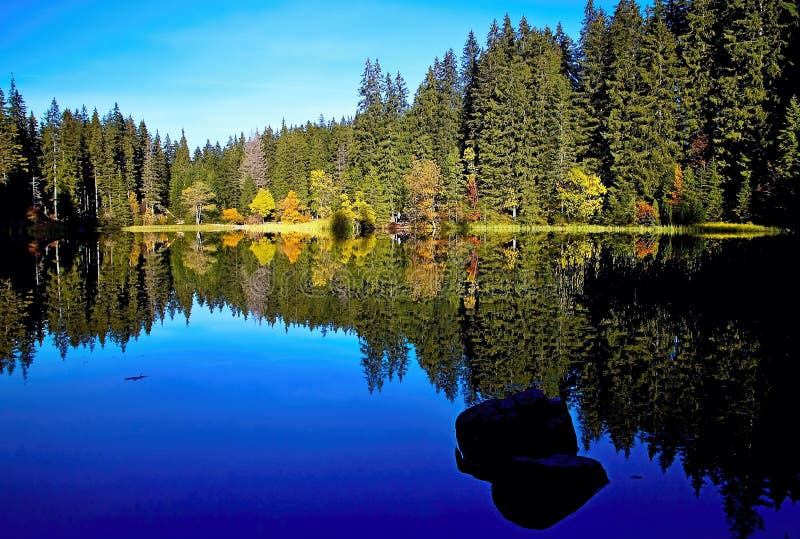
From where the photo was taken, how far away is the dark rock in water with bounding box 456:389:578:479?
7.41 m

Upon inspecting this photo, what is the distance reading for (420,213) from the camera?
6141 cm

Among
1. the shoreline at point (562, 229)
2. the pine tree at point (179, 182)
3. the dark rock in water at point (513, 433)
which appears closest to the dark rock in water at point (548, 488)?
the dark rock in water at point (513, 433)

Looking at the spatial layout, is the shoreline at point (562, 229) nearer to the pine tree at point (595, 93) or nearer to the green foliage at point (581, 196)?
the green foliage at point (581, 196)

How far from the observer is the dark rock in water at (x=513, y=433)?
7406 mm

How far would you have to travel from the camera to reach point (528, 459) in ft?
22.6

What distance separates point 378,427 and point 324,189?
222ft

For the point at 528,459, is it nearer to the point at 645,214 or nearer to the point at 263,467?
the point at 263,467

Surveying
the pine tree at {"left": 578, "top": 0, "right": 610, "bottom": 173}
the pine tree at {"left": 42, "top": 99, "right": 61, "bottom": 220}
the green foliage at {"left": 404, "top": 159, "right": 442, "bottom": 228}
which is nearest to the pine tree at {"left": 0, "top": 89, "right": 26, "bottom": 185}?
the pine tree at {"left": 42, "top": 99, "right": 61, "bottom": 220}

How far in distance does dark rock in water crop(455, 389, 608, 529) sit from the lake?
11 cm

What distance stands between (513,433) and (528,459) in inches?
22.3

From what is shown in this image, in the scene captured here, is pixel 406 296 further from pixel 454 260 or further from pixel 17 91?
pixel 17 91

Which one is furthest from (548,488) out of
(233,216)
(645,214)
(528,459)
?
(233,216)

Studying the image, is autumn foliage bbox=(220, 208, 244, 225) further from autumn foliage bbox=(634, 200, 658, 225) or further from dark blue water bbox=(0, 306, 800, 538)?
dark blue water bbox=(0, 306, 800, 538)

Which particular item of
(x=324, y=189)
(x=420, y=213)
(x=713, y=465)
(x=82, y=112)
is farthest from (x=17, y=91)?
(x=713, y=465)
